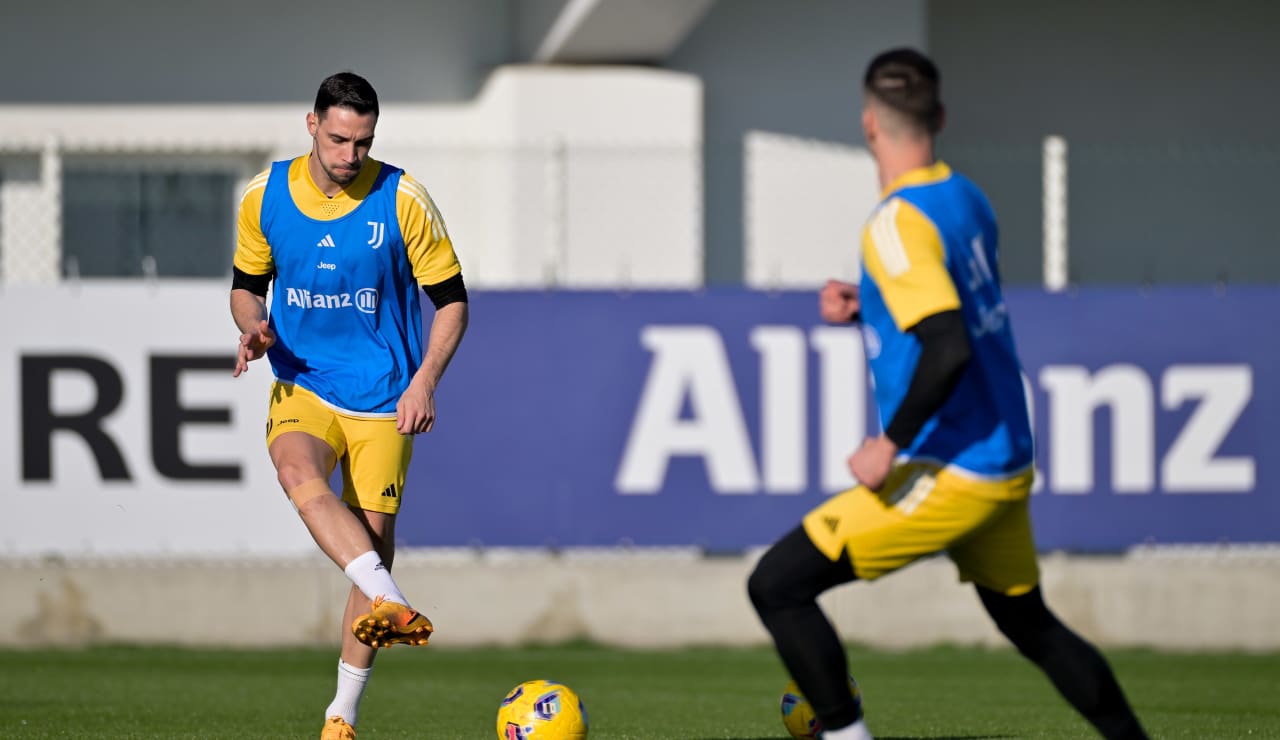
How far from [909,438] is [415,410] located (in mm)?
1860

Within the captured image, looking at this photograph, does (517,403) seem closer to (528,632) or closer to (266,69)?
(528,632)

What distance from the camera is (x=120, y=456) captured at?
1091 centimetres

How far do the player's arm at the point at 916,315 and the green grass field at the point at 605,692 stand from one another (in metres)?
2.72

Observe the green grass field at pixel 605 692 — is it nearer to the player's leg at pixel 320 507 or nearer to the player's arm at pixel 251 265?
the player's leg at pixel 320 507

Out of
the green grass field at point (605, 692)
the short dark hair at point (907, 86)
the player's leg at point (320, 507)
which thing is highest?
the short dark hair at point (907, 86)

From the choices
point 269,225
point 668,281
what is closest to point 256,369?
point 668,281

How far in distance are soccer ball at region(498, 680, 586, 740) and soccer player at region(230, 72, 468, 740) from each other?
535mm

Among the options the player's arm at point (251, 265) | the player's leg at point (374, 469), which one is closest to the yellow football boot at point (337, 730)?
the player's leg at point (374, 469)

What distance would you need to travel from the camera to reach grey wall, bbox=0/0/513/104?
13.3m

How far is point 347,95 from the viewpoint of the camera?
586cm

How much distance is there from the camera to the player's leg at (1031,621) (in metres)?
4.92

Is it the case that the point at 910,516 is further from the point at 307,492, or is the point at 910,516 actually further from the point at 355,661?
the point at 355,661

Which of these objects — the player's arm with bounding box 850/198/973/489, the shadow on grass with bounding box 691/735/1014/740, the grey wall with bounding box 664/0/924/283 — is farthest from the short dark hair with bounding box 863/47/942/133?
the grey wall with bounding box 664/0/924/283

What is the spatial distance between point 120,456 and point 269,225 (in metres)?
5.16
